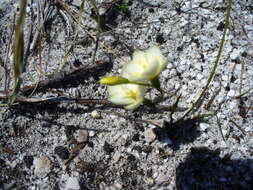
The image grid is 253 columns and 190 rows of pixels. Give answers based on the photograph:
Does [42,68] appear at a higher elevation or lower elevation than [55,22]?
lower

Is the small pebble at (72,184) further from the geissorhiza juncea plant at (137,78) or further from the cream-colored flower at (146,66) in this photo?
the cream-colored flower at (146,66)

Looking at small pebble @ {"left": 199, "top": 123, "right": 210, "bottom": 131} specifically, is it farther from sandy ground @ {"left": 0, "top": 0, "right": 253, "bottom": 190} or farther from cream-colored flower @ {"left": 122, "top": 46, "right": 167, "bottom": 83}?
cream-colored flower @ {"left": 122, "top": 46, "right": 167, "bottom": 83}

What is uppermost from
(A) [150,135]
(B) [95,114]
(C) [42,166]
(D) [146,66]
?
(D) [146,66]

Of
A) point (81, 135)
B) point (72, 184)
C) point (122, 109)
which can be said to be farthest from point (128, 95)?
point (72, 184)

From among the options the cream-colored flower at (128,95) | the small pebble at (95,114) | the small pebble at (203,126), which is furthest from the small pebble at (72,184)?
the small pebble at (203,126)

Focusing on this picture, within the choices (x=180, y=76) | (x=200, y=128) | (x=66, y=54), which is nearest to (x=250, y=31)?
(x=180, y=76)

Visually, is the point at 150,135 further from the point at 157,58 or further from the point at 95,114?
the point at 157,58

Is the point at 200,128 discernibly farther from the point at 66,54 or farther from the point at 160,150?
the point at 66,54
